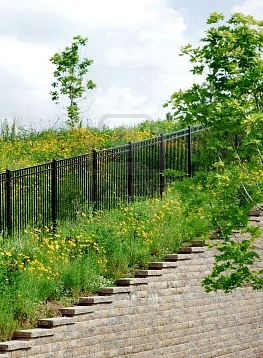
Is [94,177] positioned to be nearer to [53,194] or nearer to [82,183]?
[82,183]

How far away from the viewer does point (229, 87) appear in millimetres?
12867

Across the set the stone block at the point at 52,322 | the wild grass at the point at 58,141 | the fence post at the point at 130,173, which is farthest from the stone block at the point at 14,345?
the wild grass at the point at 58,141

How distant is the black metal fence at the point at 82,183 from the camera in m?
16.4

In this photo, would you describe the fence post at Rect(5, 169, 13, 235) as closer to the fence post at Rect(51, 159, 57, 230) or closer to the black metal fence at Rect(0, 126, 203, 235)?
the black metal fence at Rect(0, 126, 203, 235)

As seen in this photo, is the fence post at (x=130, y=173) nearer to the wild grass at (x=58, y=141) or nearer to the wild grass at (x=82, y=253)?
the wild grass at (x=82, y=253)

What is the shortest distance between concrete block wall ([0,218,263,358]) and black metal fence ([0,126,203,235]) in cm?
198

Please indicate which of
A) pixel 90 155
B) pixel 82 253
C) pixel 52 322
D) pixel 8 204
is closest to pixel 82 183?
pixel 90 155

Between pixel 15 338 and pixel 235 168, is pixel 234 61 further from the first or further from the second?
pixel 15 338

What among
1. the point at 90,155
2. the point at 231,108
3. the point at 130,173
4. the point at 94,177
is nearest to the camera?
the point at 231,108

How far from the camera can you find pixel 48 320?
1330 centimetres

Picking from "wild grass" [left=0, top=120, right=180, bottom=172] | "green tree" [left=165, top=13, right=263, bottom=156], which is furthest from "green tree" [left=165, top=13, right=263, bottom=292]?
"wild grass" [left=0, top=120, right=180, bottom=172]

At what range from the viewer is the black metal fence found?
16.4 metres

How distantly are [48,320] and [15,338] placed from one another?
1.89 ft

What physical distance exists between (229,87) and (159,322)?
182 inches
